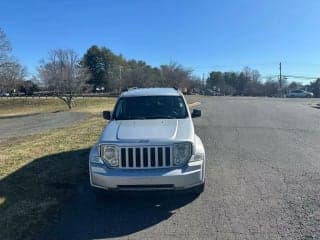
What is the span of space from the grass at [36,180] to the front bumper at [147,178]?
858mm

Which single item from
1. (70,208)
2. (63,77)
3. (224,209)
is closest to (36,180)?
(70,208)

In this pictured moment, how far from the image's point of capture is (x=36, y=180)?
7.20m

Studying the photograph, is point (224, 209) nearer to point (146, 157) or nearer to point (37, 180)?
point (146, 157)

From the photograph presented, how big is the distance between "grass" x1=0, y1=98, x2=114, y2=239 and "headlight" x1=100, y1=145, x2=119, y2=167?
0.99 meters

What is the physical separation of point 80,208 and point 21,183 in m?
1.87

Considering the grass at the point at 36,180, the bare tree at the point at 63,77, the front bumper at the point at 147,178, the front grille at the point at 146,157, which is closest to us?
the grass at the point at 36,180

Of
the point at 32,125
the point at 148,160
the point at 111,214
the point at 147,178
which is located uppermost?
the point at 148,160

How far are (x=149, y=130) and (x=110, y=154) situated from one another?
2.43 feet

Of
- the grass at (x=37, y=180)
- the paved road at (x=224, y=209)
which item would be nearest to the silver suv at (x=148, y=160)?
the paved road at (x=224, y=209)

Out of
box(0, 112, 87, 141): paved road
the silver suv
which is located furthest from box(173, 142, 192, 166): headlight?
box(0, 112, 87, 141): paved road

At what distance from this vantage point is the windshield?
7.16m

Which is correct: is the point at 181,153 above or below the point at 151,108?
below

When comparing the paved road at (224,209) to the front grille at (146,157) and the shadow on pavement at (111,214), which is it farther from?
the front grille at (146,157)

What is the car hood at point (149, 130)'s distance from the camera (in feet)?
18.5
